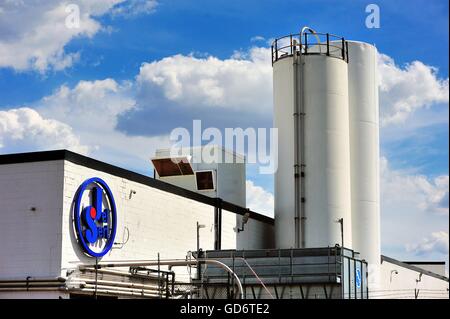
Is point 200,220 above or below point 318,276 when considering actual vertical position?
above

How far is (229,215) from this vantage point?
44.2m

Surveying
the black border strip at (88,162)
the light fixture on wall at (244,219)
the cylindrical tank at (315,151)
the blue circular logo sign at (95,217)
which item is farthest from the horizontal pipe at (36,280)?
the cylindrical tank at (315,151)

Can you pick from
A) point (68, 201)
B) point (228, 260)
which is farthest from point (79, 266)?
point (228, 260)

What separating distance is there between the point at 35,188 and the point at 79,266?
11.5 ft

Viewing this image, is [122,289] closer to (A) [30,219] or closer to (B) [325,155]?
(A) [30,219]

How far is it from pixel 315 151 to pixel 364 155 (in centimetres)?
437

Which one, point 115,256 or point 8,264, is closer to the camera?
point 8,264

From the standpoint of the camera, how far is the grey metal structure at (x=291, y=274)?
33.8 m

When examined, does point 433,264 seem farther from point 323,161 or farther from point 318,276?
point 318,276

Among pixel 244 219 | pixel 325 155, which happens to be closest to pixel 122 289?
pixel 244 219

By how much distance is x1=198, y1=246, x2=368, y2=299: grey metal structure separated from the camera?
3378 centimetres

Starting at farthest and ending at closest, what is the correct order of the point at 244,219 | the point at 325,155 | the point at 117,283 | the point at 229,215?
1. the point at 325,155
2. the point at 244,219
3. the point at 229,215
4. the point at 117,283

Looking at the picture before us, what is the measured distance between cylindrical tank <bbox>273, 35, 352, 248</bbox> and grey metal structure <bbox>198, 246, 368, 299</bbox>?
368 inches

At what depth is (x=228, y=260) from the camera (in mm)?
35656
